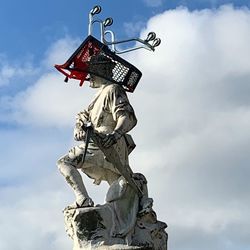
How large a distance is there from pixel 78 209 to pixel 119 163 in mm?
970

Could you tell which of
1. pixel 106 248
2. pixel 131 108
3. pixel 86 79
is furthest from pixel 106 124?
pixel 106 248

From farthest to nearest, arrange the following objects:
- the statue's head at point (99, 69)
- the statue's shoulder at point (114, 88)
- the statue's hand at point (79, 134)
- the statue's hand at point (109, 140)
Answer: the statue's head at point (99, 69) → the statue's shoulder at point (114, 88) → the statue's hand at point (79, 134) → the statue's hand at point (109, 140)

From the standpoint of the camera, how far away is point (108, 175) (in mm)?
11570

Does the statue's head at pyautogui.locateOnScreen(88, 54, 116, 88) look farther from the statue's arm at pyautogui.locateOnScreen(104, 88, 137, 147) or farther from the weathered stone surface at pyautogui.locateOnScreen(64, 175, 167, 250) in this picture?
the weathered stone surface at pyautogui.locateOnScreen(64, 175, 167, 250)

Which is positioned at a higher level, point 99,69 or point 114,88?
point 99,69

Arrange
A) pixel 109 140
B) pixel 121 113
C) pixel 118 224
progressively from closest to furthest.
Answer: pixel 109 140, pixel 118 224, pixel 121 113

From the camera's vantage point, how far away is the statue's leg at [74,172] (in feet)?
37.0

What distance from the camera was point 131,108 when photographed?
457 inches

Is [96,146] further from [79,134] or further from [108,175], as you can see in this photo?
[108,175]

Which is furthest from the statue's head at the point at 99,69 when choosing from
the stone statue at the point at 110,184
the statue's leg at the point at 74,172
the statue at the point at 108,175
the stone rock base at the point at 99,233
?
the stone rock base at the point at 99,233

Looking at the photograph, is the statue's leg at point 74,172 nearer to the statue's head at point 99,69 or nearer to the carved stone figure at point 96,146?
the carved stone figure at point 96,146

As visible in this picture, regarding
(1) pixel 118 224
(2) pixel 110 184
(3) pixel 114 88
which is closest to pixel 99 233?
(1) pixel 118 224

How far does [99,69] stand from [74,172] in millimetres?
1898

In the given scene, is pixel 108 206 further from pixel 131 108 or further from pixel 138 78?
pixel 138 78
